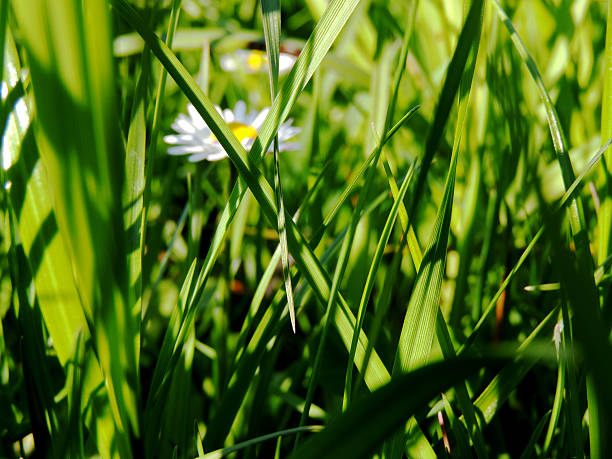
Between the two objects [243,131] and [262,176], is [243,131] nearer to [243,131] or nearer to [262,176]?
[243,131]

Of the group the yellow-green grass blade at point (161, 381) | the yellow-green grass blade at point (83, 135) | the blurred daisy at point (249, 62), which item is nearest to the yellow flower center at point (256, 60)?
the blurred daisy at point (249, 62)

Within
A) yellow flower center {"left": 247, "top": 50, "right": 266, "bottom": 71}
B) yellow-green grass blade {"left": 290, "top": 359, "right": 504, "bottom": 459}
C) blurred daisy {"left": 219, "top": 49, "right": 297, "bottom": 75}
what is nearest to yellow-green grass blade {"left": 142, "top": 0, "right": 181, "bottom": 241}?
yellow-green grass blade {"left": 290, "top": 359, "right": 504, "bottom": 459}

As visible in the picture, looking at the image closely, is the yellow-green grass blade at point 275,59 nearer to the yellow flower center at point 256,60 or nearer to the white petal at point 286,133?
the white petal at point 286,133

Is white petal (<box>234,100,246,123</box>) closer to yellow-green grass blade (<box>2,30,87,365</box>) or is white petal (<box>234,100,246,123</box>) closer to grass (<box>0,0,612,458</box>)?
grass (<box>0,0,612,458</box>)

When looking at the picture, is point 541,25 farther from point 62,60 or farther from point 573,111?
point 62,60

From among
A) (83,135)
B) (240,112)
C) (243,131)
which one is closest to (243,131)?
(243,131)

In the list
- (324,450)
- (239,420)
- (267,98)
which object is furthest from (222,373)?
(267,98)
